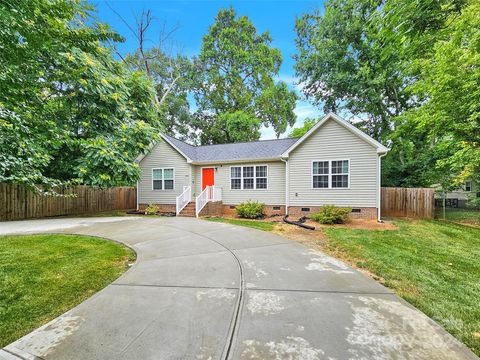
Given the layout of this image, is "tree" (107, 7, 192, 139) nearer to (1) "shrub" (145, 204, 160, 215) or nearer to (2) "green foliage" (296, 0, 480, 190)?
(1) "shrub" (145, 204, 160, 215)

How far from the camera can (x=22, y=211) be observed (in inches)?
414

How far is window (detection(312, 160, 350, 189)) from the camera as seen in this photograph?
10992 mm

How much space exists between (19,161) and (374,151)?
1211 cm

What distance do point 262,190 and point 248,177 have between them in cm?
117

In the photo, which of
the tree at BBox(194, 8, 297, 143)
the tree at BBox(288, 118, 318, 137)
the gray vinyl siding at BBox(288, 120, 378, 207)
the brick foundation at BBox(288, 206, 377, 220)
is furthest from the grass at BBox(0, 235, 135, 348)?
the tree at BBox(288, 118, 318, 137)

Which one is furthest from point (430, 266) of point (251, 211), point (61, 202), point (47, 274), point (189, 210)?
point (61, 202)

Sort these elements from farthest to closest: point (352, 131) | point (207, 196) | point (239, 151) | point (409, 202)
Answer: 1. point (239, 151)
2. point (207, 196)
3. point (409, 202)
4. point (352, 131)

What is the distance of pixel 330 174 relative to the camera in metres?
11.2

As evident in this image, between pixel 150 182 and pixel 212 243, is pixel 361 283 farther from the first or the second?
pixel 150 182

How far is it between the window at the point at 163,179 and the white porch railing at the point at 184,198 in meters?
1.53

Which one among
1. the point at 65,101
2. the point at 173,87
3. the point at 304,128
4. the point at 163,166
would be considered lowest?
the point at 163,166

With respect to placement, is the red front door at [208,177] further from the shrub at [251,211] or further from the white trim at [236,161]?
the shrub at [251,211]

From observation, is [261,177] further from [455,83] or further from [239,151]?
[455,83]

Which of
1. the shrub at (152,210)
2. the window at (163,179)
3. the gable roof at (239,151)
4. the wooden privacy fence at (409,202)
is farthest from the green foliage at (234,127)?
the wooden privacy fence at (409,202)
